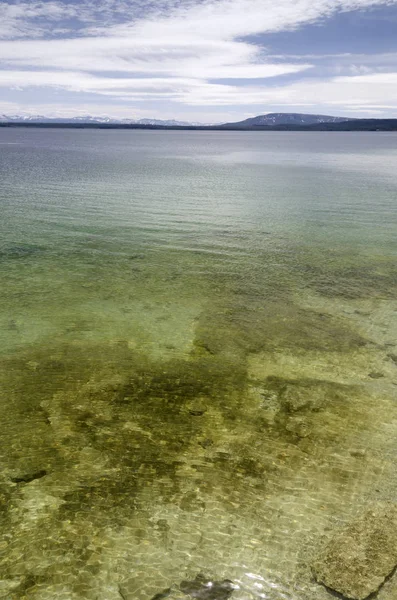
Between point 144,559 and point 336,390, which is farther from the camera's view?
point 336,390

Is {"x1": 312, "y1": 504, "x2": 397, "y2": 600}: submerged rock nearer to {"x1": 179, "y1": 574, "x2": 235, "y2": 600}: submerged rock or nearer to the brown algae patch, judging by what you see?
the brown algae patch

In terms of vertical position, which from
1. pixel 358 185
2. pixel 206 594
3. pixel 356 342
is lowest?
pixel 206 594

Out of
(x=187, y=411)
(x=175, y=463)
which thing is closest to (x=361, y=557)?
(x=175, y=463)

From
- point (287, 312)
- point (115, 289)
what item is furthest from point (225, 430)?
point (115, 289)

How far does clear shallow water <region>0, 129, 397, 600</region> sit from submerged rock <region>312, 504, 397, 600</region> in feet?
0.60

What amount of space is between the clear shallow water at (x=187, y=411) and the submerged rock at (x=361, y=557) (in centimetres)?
18

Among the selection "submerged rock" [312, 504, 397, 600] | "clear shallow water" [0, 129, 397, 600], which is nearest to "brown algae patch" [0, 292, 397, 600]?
"clear shallow water" [0, 129, 397, 600]

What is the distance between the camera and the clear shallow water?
21.9ft

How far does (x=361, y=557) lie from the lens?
657 cm

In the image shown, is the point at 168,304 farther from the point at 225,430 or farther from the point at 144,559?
the point at 144,559

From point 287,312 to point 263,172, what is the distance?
47444 mm

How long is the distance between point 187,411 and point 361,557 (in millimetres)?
4341

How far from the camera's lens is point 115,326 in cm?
1402

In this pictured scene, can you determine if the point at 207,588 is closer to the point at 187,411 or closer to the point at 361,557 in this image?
the point at 361,557
